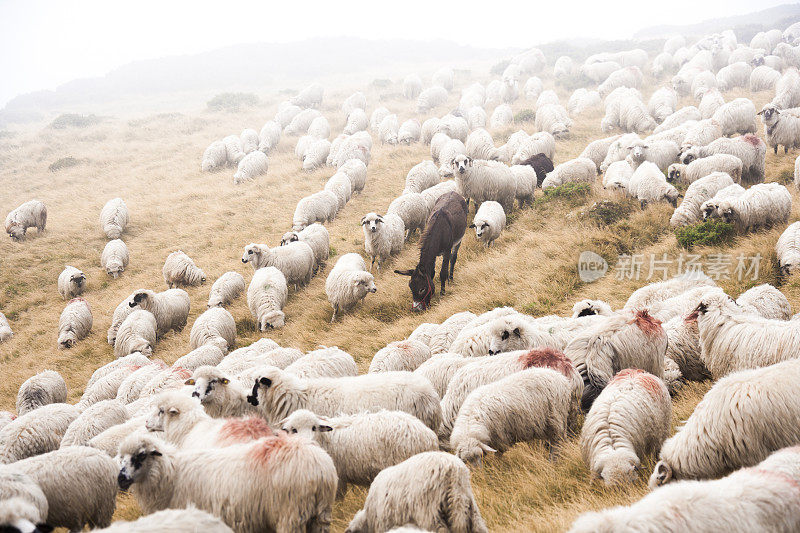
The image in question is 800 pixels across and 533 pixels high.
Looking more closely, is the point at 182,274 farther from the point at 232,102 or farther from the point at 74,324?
the point at 232,102

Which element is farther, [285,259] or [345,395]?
[285,259]

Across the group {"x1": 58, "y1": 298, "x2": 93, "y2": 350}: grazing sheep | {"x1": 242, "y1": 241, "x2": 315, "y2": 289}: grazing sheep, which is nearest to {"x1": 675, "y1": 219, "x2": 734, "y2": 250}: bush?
{"x1": 242, "y1": 241, "x2": 315, "y2": 289}: grazing sheep

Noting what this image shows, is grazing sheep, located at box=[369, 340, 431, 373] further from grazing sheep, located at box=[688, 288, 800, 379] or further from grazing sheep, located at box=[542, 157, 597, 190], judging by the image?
grazing sheep, located at box=[542, 157, 597, 190]

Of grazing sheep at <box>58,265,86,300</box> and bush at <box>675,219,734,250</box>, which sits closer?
bush at <box>675,219,734,250</box>

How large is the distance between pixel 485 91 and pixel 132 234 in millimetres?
27540

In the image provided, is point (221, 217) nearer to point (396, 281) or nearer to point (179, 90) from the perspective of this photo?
point (396, 281)

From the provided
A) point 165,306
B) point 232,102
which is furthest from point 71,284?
point 232,102

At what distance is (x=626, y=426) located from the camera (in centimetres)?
462

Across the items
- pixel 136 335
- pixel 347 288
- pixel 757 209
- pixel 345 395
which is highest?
pixel 757 209

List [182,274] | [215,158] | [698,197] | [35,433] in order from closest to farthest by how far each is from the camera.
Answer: [35,433]
[698,197]
[182,274]
[215,158]

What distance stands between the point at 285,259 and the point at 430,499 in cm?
1011

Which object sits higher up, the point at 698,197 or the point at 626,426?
the point at 698,197

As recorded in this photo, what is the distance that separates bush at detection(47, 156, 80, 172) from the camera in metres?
30.1

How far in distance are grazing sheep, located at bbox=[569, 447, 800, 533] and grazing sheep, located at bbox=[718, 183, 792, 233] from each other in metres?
8.89
